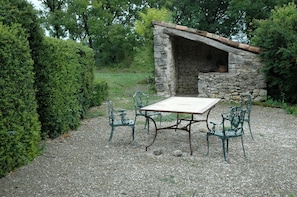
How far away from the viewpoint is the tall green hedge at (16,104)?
3.88 metres

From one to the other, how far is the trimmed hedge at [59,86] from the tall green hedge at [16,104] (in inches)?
24.2

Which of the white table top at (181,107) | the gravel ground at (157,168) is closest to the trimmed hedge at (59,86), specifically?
the gravel ground at (157,168)

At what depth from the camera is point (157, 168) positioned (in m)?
4.21

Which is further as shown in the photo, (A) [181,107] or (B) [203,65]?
(B) [203,65]

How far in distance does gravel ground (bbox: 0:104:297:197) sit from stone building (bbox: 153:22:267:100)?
12.4 feet

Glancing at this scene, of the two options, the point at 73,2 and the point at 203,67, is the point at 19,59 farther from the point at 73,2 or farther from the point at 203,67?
the point at 73,2

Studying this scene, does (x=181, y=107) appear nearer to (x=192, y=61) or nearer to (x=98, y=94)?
(x=98, y=94)

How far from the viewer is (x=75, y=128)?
658 centimetres

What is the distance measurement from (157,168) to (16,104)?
2.04 metres

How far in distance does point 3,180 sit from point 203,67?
9903 mm

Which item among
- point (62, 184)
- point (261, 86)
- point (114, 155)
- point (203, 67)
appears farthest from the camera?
point (203, 67)

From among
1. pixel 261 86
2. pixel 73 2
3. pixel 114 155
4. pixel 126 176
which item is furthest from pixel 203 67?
pixel 73 2

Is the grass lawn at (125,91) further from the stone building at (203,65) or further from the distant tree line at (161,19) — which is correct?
the stone building at (203,65)

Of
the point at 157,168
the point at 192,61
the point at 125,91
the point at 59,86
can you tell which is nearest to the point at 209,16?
the point at 192,61
